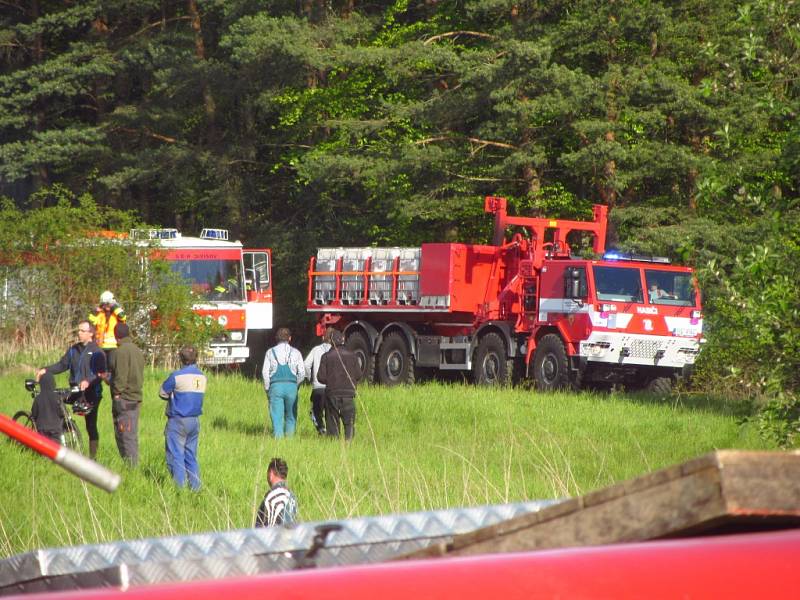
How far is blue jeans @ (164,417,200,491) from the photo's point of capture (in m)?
11.6

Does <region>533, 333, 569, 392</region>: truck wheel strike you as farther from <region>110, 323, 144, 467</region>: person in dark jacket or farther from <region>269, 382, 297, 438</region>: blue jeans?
<region>110, 323, 144, 467</region>: person in dark jacket

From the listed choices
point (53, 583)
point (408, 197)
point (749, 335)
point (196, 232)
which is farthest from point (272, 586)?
point (196, 232)

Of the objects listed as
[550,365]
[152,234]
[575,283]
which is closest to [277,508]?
[575,283]

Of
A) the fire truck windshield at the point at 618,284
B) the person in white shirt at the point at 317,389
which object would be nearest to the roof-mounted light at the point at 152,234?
the fire truck windshield at the point at 618,284

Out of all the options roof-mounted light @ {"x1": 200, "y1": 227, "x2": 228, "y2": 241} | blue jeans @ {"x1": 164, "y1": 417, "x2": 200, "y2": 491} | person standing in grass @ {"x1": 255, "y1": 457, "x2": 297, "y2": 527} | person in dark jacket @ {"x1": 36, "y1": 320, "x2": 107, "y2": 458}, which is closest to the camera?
person standing in grass @ {"x1": 255, "y1": 457, "x2": 297, "y2": 527}

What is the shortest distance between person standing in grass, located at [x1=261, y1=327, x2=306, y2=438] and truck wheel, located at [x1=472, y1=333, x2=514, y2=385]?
27.5 ft

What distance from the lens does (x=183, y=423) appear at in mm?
11695

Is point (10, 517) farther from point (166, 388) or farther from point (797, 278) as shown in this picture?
point (797, 278)

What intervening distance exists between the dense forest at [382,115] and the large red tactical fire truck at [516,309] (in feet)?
4.22

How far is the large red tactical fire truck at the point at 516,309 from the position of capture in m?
21.7

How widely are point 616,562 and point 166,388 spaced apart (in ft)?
34.8

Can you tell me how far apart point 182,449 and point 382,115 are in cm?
2360

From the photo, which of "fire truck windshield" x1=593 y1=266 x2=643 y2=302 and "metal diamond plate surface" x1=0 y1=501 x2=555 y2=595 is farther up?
"fire truck windshield" x1=593 y1=266 x2=643 y2=302

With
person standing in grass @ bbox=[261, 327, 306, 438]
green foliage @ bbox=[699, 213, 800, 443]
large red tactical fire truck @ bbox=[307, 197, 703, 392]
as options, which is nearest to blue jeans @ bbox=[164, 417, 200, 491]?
person standing in grass @ bbox=[261, 327, 306, 438]
